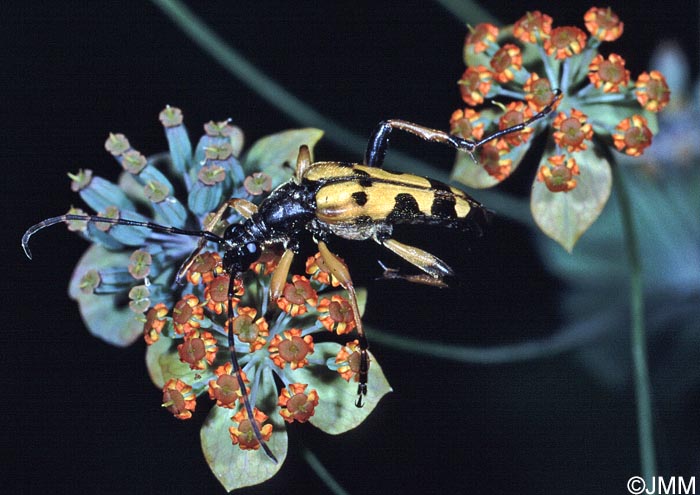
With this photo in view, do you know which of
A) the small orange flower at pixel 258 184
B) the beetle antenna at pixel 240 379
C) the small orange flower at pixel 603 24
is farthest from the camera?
the small orange flower at pixel 603 24

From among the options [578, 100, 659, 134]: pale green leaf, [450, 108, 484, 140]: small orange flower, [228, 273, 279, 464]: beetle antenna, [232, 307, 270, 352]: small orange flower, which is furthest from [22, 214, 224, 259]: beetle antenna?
[578, 100, 659, 134]: pale green leaf

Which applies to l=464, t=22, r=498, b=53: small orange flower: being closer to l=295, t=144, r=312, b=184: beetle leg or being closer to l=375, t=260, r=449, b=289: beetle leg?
l=295, t=144, r=312, b=184: beetle leg

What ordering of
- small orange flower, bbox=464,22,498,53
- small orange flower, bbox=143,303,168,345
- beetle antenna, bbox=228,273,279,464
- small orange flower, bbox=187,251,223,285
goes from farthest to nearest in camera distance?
1. small orange flower, bbox=464,22,498,53
2. small orange flower, bbox=187,251,223,285
3. small orange flower, bbox=143,303,168,345
4. beetle antenna, bbox=228,273,279,464

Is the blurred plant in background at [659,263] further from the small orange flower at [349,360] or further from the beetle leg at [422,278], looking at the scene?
the small orange flower at [349,360]

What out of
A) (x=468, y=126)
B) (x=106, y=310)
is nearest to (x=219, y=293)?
(x=106, y=310)

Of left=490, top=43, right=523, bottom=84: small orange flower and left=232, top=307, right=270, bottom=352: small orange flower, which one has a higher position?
left=490, top=43, right=523, bottom=84: small orange flower

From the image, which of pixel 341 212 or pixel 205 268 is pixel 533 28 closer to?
pixel 341 212

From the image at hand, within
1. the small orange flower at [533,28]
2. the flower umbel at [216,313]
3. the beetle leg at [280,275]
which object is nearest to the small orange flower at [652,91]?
the small orange flower at [533,28]
